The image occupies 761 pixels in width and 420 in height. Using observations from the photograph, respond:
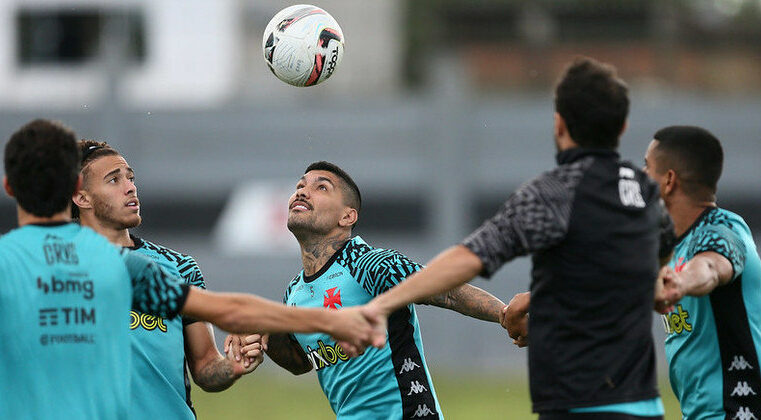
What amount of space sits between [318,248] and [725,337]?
9.70 feet

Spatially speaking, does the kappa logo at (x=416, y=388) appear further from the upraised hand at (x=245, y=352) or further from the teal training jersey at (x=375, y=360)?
the upraised hand at (x=245, y=352)

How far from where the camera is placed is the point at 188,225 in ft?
127

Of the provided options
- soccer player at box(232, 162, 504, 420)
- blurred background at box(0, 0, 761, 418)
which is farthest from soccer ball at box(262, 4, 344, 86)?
blurred background at box(0, 0, 761, 418)

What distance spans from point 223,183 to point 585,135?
31.8 m

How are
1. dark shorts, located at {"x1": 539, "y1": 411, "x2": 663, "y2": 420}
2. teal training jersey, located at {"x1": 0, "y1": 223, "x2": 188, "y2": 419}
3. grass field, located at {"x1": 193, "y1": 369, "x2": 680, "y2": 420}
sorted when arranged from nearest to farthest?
1. teal training jersey, located at {"x1": 0, "y1": 223, "x2": 188, "y2": 419}
2. dark shorts, located at {"x1": 539, "y1": 411, "x2": 663, "y2": 420}
3. grass field, located at {"x1": 193, "y1": 369, "x2": 680, "y2": 420}

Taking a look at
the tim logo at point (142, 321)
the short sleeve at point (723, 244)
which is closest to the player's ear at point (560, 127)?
the short sleeve at point (723, 244)

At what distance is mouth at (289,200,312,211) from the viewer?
333 inches

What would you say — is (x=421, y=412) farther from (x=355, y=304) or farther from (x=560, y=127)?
(x=560, y=127)

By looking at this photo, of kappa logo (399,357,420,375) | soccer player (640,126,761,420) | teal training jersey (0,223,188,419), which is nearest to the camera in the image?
teal training jersey (0,223,188,419)

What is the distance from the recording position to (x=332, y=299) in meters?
8.12

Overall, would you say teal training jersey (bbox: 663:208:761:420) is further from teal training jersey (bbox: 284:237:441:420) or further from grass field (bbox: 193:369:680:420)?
grass field (bbox: 193:369:680:420)

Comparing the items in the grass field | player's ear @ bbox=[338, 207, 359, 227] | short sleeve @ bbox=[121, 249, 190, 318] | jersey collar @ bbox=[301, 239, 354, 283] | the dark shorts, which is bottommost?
the grass field

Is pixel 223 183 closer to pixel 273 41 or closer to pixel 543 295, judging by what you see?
pixel 273 41

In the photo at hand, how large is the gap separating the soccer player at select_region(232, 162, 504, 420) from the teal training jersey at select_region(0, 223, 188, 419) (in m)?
2.10
